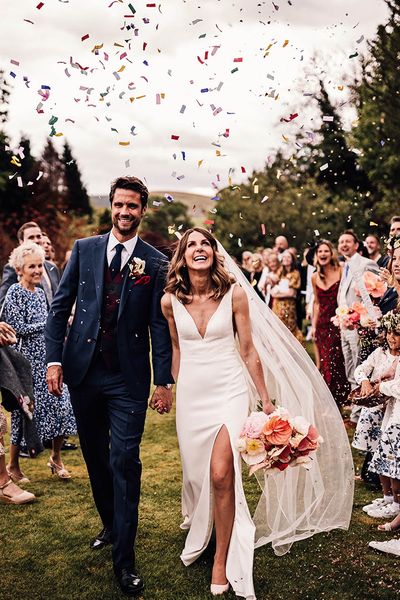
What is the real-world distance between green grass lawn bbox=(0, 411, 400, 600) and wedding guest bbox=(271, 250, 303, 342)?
21.7 ft

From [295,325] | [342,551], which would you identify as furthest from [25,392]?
[295,325]

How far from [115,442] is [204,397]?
64 cm

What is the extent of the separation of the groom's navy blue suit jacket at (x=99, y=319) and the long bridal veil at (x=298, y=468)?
626 mm

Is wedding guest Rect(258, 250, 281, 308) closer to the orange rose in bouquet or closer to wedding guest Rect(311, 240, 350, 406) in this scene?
wedding guest Rect(311, 240, 350, 406)

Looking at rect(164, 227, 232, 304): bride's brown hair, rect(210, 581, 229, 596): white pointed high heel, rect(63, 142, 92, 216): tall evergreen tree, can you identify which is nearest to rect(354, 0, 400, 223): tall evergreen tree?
rect(164, 227, 232, 304): bride's brown hair

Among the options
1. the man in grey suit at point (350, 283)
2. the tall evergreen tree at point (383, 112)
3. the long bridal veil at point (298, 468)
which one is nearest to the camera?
the long bridal veil at point (298, 468)

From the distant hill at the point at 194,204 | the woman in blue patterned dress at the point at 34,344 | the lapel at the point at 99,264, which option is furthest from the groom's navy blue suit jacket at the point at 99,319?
the woman in blue patterned dress at the point at 34,344

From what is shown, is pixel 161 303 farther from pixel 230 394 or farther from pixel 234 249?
pixel 234 249

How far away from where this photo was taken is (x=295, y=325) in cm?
1262

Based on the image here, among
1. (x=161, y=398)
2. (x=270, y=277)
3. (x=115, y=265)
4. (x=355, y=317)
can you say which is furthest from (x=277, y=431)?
(x=270, y=277)

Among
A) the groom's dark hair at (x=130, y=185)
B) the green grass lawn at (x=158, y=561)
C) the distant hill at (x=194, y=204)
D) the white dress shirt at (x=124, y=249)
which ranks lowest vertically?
the green grass lawn at (x=158, y=561)

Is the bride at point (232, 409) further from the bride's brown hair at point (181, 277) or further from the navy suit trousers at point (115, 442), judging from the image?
the navy suit trousers at point (115, 442)

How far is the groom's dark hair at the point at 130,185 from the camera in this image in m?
4.36

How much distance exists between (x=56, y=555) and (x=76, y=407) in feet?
3.80
